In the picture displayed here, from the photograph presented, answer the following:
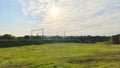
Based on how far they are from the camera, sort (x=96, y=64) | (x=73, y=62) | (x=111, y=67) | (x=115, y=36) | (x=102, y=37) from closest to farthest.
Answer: (x=111, y=67), (x=96, y=64), (x=73, y=62), (x=115, y=36), (x=102, y=37)

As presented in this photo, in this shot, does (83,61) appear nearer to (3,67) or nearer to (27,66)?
(27,66)

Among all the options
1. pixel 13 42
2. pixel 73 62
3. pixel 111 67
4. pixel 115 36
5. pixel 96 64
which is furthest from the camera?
pixel 115 36

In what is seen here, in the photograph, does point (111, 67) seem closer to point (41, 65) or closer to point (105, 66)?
point (105, 66)

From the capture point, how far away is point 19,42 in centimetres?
8856

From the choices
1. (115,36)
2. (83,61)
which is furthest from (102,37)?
(83,61)

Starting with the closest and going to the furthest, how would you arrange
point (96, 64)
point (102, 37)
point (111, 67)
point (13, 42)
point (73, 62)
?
1. point (111, 67)
2. point (96, 64)
3. point (73, 62)
4. point (13, 42)
5. point (102, 37)

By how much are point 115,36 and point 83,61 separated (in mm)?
64708

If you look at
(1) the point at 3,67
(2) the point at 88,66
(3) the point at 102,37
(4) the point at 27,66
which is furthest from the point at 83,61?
(3) the point at 102,37

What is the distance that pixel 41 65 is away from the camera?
31.6 meters

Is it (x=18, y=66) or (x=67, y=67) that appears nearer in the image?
(x=67, y=67)

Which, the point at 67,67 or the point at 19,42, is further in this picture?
the point at 19,42

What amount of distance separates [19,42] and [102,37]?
59631mm

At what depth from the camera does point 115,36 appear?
96875 millimetres

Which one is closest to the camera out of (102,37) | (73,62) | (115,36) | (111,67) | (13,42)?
(111,67)
